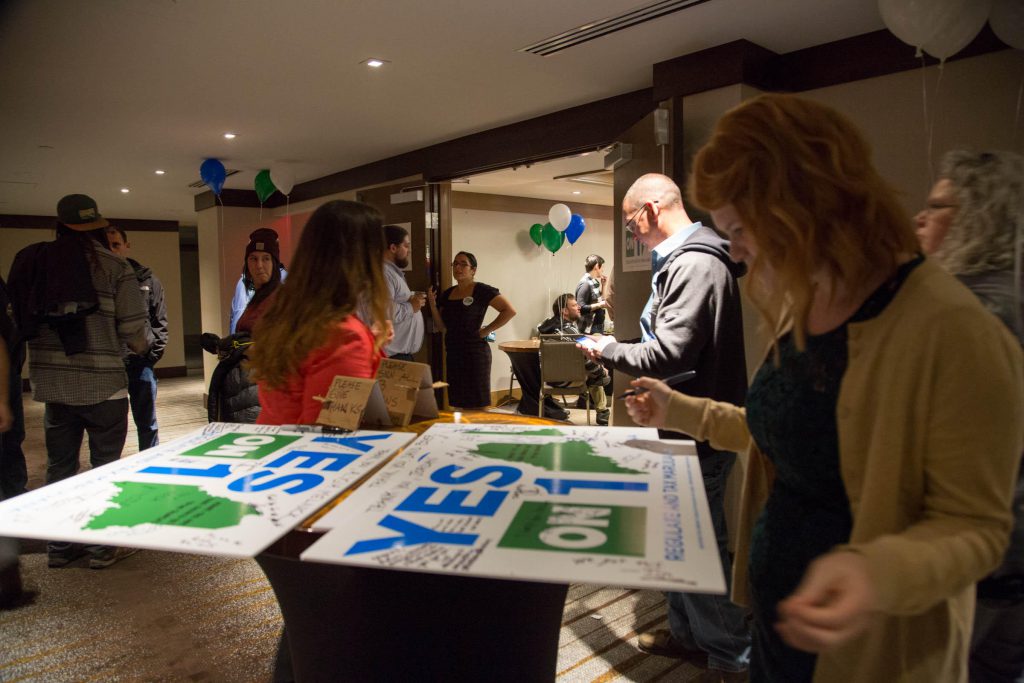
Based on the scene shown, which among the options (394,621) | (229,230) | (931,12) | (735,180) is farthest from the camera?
(229,230)

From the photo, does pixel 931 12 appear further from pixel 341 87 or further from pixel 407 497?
pixel 341 87

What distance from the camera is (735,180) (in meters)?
0.85

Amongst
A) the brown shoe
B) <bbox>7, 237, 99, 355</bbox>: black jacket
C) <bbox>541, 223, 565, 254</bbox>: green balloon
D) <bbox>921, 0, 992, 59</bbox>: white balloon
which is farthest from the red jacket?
<bbox>541, 223, 565, 254</bbox>: green balloon

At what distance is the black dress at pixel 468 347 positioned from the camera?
16.3 feet

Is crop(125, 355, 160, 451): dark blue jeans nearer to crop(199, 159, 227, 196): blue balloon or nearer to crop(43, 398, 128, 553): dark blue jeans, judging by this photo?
crop(43, 398, 128, 553): dark blue jeans

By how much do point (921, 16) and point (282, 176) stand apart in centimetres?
506

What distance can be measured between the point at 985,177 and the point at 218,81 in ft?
11.9

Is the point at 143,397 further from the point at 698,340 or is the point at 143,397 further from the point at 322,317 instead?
the point at 698,340

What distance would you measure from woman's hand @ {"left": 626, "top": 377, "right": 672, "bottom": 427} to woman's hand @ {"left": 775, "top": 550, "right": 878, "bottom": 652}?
0.55 meters

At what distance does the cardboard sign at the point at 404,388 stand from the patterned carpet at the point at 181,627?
1.14 meters

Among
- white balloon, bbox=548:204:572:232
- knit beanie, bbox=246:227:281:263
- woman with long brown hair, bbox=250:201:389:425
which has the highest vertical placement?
white balloon, bbox=548:204:572:232

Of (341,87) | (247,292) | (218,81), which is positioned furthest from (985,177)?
(247,292)

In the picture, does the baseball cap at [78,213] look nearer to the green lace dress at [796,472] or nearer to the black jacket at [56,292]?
the black jacket at [56,292]

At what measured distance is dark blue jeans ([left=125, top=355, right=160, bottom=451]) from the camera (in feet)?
11.0
